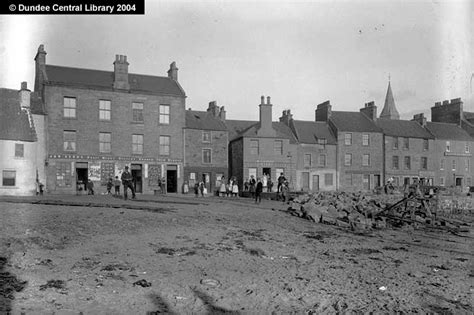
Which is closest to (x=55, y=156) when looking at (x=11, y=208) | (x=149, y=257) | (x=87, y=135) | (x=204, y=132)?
(x=87, y=135)

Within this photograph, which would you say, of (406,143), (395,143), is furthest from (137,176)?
(406,143)

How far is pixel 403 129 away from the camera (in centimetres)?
5444

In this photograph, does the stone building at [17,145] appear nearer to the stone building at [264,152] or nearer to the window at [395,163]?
the stone building at [264,152]

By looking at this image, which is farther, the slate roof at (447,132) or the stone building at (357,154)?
the slate roof at (447,132)

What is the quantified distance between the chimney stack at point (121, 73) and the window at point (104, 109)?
1768mm

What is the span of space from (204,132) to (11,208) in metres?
28.6

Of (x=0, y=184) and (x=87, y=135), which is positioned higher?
(x=87, y=135)

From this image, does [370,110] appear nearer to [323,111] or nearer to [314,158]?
[323,111]

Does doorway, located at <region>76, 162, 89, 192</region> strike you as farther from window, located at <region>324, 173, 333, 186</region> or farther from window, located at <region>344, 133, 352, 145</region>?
window, located at <region>344, 133, 352, 145</region>

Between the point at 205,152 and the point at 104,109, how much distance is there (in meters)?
11.2

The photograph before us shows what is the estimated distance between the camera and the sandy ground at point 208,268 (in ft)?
25.1

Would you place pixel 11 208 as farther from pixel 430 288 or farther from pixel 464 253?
pixel 464 253

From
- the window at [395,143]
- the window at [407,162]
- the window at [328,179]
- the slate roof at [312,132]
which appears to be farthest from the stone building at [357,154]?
the window at [407,162]

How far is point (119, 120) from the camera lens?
123 feet
